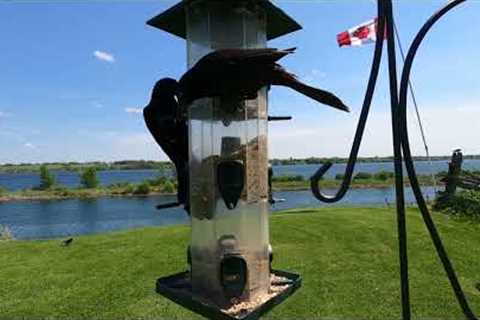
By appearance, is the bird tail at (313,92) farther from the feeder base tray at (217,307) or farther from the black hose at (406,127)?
the feeder base tray at (217,307)

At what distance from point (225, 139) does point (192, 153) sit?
0.74 feet

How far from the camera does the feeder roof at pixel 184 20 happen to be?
8.76 ft

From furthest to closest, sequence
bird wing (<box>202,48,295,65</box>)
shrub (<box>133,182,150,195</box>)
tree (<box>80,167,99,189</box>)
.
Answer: tree (<box>80,167,99,189</box>), shrub (<box>133,182,150,195</box>), bird wing (<box>202,48,295,65</box>)

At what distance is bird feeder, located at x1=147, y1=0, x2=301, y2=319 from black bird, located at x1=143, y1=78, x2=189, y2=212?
0.09m

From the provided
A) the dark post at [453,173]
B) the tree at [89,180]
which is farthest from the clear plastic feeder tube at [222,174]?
the tree at [89,180]

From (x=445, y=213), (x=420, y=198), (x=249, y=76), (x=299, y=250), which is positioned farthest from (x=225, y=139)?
(x=445, y=213)

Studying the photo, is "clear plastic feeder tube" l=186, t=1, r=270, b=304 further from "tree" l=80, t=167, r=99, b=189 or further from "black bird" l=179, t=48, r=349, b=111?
"tree" l=80, t=167, r=99, b=189

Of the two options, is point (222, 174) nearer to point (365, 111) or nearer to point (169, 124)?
point (169, 124)

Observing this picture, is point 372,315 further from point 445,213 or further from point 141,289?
point 445,213

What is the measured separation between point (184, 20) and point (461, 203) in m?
12.2

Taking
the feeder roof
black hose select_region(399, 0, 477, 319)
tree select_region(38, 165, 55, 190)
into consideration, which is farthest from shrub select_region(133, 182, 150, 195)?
black hose select_region(399, 0, 477, 319)

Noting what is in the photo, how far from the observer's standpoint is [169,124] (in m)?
2.72

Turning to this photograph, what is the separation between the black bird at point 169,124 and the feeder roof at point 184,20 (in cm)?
35

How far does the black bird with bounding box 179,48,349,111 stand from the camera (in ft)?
7.05
